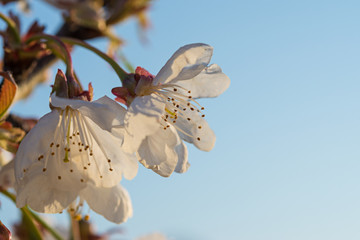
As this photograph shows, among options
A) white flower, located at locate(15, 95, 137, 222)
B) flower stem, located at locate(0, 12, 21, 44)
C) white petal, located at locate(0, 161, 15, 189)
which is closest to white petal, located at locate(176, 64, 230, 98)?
white flower, located at locate(15, 95, 137, 222)

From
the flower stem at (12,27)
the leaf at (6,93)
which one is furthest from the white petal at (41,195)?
the flower stem at (12,27)

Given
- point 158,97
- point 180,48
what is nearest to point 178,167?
point 158,97

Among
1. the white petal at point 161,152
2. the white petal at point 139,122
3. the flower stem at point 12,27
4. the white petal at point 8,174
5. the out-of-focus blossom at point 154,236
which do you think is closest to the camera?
the white petal at point 139,122

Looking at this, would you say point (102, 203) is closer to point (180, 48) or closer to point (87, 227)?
point (180, 48)

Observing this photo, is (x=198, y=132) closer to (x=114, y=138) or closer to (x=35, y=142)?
(x=114, y=138)

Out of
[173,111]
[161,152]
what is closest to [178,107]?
[173,111]

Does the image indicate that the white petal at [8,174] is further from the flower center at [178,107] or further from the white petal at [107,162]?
the flower center at [178,107]

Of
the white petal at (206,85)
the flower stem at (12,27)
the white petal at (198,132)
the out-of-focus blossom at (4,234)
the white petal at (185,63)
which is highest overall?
the flower stem at (12,27)
